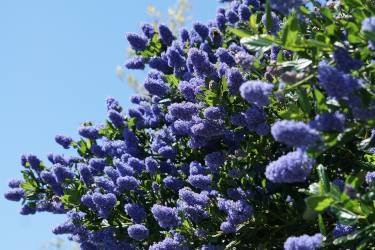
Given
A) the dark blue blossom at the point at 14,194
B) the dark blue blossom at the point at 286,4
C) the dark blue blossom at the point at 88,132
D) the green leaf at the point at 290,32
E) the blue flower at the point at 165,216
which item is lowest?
the blue flower at the point at 165,216

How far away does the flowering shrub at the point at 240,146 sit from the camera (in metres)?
3.01

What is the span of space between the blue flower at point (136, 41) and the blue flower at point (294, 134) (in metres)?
3.68

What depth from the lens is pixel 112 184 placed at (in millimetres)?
5758

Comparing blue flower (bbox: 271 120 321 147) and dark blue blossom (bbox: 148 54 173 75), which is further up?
dark blue blossom (bbox: 148 54 173 75)

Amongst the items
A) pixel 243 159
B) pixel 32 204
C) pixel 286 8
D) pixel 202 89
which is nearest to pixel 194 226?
pixel 243 159

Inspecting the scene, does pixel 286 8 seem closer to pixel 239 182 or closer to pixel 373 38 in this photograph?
pixel 373 38

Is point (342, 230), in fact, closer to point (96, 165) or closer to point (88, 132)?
point (96, 165)

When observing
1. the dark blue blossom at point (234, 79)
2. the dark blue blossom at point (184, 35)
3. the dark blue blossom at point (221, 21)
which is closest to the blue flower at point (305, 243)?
the dark blue blossom at point (234, 79)

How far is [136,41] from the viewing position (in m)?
6.25

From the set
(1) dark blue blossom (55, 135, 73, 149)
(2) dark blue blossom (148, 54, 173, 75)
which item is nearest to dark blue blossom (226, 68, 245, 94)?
(2) dark blue blossom (148, 54, 173, 75)

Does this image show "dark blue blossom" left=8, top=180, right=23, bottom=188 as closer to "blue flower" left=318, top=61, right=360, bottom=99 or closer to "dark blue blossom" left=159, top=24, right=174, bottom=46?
"dark blue blossom" left=159, top=24, right=174, bottom=46

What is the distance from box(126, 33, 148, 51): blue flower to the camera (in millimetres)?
6230

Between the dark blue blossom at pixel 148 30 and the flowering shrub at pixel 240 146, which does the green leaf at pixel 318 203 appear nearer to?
the flowering shrub at pixel 240 146

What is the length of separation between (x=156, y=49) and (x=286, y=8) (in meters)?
3.60
